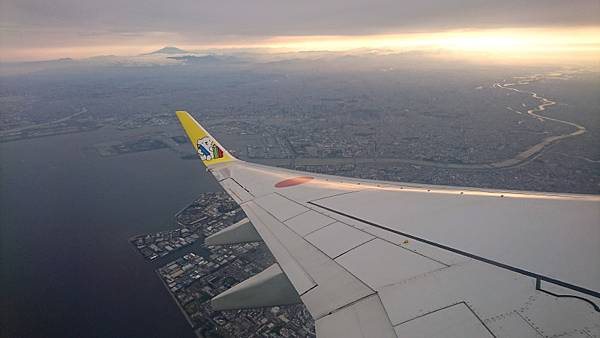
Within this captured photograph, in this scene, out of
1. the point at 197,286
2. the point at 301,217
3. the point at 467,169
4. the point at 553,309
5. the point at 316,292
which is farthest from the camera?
the point at 467,169

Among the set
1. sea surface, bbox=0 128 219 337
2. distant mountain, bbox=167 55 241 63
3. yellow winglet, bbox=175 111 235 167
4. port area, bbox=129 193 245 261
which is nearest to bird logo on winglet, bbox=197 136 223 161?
yellow winglet, bbox=175 111 235 167

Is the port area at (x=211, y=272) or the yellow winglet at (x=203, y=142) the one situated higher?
the yellow winglet at (x=203, y=142)

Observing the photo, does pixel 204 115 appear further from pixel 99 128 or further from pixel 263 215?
pixel 263 215

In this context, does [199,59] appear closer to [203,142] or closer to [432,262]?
[203,142]

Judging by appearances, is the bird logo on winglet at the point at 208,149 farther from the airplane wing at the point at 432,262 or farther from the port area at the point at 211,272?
the port area at the point at 211,272

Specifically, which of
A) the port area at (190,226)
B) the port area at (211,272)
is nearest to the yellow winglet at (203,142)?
the port area at (211,272)

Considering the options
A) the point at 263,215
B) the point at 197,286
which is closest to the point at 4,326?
the point at 197,286
